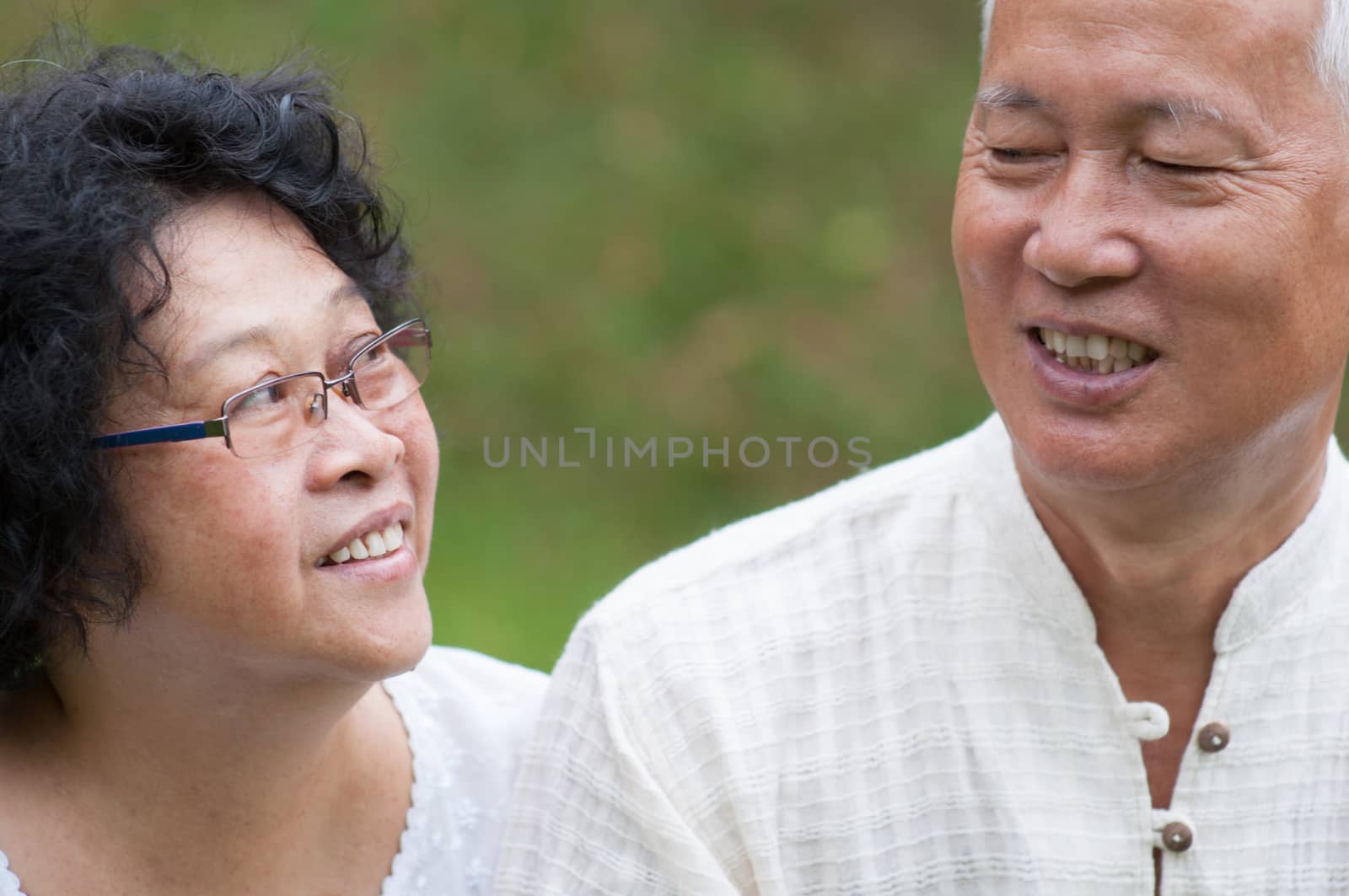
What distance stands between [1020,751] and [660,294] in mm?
4377

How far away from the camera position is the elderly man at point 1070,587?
223cm

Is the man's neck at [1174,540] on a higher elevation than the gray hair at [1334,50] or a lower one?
lower

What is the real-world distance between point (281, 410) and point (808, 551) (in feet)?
2.92

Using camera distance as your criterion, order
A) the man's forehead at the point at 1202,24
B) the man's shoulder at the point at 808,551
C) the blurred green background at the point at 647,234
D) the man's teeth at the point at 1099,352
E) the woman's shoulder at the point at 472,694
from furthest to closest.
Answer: the blurred green background at the point at 647,234, the woman's shoulder at the point at 472,694, the man's shoulder at the point at 808,551, the man's teeth at the point at 1099,352, the man's forehead at the point at 1202,24

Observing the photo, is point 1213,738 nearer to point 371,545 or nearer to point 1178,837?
point 1178,837

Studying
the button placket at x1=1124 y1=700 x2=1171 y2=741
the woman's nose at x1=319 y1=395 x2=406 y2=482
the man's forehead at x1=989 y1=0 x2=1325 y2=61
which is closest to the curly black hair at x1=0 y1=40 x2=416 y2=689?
the woman's nose at x1=319 y1=395 x2=406 y2=482

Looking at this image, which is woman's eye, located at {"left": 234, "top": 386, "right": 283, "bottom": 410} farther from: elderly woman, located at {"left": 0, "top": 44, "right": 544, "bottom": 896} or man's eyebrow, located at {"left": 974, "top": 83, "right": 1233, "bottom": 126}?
man's eyebrow, located at {"left": 974, "top": 83, "right": 1233, "bottom": 126}

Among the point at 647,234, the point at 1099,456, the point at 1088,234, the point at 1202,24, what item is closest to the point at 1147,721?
the point at 1099,456

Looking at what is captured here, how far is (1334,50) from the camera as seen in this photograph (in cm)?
224

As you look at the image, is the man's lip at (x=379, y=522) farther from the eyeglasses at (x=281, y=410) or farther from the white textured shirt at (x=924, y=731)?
the white textured shirt at (x=924, y=731)

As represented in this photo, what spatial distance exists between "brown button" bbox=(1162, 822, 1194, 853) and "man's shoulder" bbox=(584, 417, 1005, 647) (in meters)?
0.56

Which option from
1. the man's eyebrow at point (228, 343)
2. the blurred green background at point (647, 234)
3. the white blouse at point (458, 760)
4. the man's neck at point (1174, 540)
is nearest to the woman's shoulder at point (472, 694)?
the white blouse at point (458, 760)

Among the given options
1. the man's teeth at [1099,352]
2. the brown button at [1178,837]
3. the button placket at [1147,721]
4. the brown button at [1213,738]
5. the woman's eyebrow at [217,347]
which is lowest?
the brown button at [1178,837]

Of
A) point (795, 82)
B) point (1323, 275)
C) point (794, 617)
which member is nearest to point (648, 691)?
point (794, 617)
